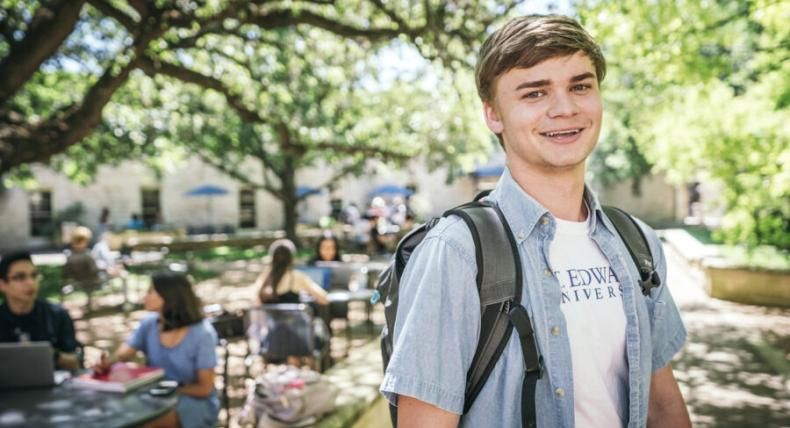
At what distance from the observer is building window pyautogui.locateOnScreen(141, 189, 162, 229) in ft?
100

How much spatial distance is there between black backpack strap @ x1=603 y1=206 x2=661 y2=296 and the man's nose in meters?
0.40

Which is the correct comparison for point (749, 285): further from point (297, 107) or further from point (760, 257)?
point (297, 107)

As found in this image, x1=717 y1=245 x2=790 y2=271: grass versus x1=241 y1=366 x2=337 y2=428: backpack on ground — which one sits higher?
x1=717 y1=245 x2=790 y2=271: grass

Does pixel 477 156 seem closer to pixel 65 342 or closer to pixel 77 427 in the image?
pixel 65 342

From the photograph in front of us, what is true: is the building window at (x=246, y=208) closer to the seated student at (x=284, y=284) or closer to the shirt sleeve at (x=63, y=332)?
the seated student at (x=284, y=284)

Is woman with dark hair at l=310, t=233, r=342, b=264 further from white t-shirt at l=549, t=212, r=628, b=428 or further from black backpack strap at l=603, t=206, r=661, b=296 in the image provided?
white t-shirt at l=549, t=212, r=628, b=428

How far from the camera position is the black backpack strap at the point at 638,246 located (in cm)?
167

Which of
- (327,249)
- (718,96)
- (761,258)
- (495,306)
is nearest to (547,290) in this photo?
(495,306)

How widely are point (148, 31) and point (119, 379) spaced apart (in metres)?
5.24

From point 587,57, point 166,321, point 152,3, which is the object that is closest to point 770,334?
point 166,321

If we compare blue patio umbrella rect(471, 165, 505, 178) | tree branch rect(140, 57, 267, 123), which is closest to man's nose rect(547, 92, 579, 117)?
tree branch rect(140, 57, 267, 123)

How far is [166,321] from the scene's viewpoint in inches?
163

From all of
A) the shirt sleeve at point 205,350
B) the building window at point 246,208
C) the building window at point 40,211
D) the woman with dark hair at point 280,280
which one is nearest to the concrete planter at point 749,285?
the woman with dark hair at point 280,280

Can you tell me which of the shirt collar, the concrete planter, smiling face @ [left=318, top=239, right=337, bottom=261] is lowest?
the concrete planter
